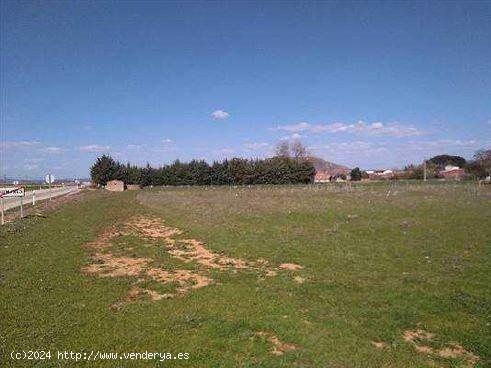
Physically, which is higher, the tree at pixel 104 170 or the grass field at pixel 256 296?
the tree at pixel 104 170

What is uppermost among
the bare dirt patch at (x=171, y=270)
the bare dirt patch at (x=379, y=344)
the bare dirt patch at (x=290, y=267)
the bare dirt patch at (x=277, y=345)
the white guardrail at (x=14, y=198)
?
the white guardrail at (x=14, y=198)

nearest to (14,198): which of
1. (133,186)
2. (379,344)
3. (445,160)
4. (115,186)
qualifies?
(115,186)

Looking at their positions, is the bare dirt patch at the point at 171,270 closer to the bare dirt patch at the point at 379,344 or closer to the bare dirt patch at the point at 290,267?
the bare dirt patch at the point at 290,267

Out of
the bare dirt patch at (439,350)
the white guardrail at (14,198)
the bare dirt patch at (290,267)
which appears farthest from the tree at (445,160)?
the bare dirt patch at (439,350)

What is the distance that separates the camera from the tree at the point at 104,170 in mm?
89438

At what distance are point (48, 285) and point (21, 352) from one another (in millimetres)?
4189

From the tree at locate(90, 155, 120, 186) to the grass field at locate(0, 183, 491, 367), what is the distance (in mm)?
72021

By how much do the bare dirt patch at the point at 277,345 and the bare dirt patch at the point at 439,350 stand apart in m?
2.40

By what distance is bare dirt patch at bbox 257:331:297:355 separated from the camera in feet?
24.6

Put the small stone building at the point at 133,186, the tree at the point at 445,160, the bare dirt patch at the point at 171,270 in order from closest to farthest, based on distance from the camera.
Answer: the bare dirt patch at the point at 171,270 → the small stone building at the point at 133,186 → the tree at the point at 445,160

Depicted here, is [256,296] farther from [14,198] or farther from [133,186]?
[133,186]

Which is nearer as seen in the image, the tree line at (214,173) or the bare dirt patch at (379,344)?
the bare dirt patch at (379,344)

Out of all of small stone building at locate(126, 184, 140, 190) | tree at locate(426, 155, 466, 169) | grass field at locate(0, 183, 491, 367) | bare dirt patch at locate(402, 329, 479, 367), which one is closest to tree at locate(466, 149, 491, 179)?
tree at locate(426, 155, 466, 169)

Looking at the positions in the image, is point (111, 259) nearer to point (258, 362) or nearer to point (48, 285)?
point (48, 285)
